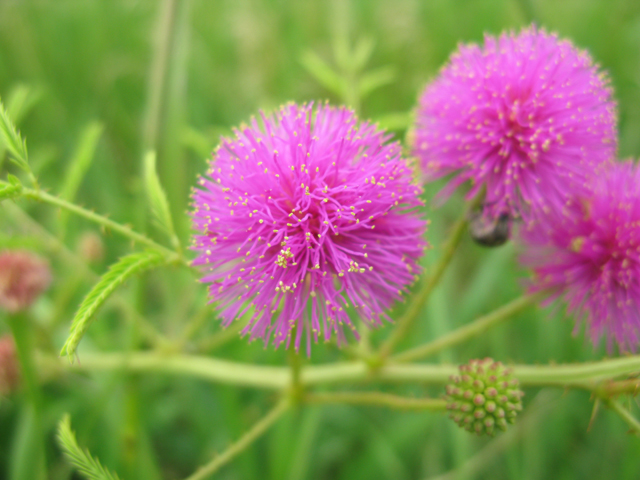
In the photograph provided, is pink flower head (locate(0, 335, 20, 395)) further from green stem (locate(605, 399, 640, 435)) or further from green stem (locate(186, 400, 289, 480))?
green stem (locate(605, 399, 640, 435))

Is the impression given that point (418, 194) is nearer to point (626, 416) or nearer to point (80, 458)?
point (626, 416)

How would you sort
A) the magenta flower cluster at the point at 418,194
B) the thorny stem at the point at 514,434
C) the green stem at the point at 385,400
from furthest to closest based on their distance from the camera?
the thorny stem at the point at 514,434 → the green stem at the point at 385,400 → the magenta flower cluster at the point at 418,194

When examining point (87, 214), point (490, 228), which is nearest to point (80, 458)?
point (87, 214)

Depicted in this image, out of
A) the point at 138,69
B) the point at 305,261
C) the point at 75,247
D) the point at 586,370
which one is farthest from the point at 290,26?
the point at 586,370

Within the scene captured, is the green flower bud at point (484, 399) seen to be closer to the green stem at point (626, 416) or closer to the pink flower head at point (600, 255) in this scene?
the green stem at point (626, 416)

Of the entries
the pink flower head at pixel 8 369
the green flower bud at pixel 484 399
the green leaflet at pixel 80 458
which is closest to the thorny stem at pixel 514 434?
the green flower bud at pixel 484 399
